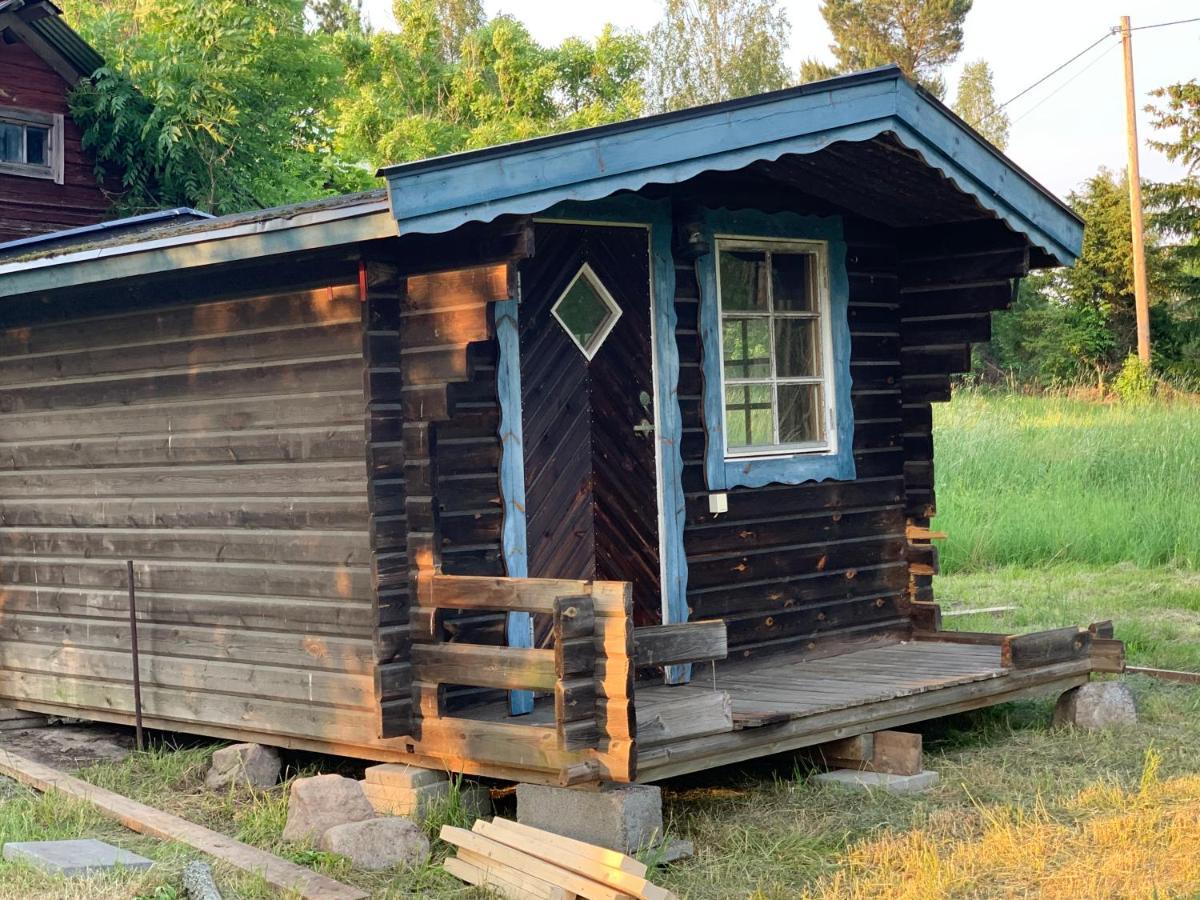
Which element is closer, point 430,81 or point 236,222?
point 236,222

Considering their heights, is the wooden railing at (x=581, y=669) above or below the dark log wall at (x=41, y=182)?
below

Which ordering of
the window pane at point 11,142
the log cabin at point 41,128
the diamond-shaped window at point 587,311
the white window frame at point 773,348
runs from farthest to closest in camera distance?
the window pane at point 11,142
the log cabin at point 41,128
the white window frame at point 773,348
the diamond-shaped window at point 587,311

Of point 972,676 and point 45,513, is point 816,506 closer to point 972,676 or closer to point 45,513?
point 972,676

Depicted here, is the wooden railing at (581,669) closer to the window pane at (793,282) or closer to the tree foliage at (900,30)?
the window pane at (793,282)

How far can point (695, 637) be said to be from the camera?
6.34m

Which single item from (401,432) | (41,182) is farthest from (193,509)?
(41,182)

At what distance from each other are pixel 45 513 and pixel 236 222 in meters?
2.83

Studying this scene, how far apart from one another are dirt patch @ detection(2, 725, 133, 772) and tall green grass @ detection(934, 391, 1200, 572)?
9207 mm

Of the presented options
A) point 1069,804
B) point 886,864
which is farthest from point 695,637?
point 1069,804

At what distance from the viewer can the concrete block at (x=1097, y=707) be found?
8266 mm

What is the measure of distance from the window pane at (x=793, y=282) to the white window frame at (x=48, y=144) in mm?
12238

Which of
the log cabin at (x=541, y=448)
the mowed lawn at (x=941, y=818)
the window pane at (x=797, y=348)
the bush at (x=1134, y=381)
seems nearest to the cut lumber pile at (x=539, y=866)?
the mowed lawn at (x=941, y=818)

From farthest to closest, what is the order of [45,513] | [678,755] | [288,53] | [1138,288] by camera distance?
1. [1138,288]
2. [288,53]
3. [45,513]
4. [678,755]

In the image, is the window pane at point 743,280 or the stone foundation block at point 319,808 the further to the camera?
the window pane at point 743,280
